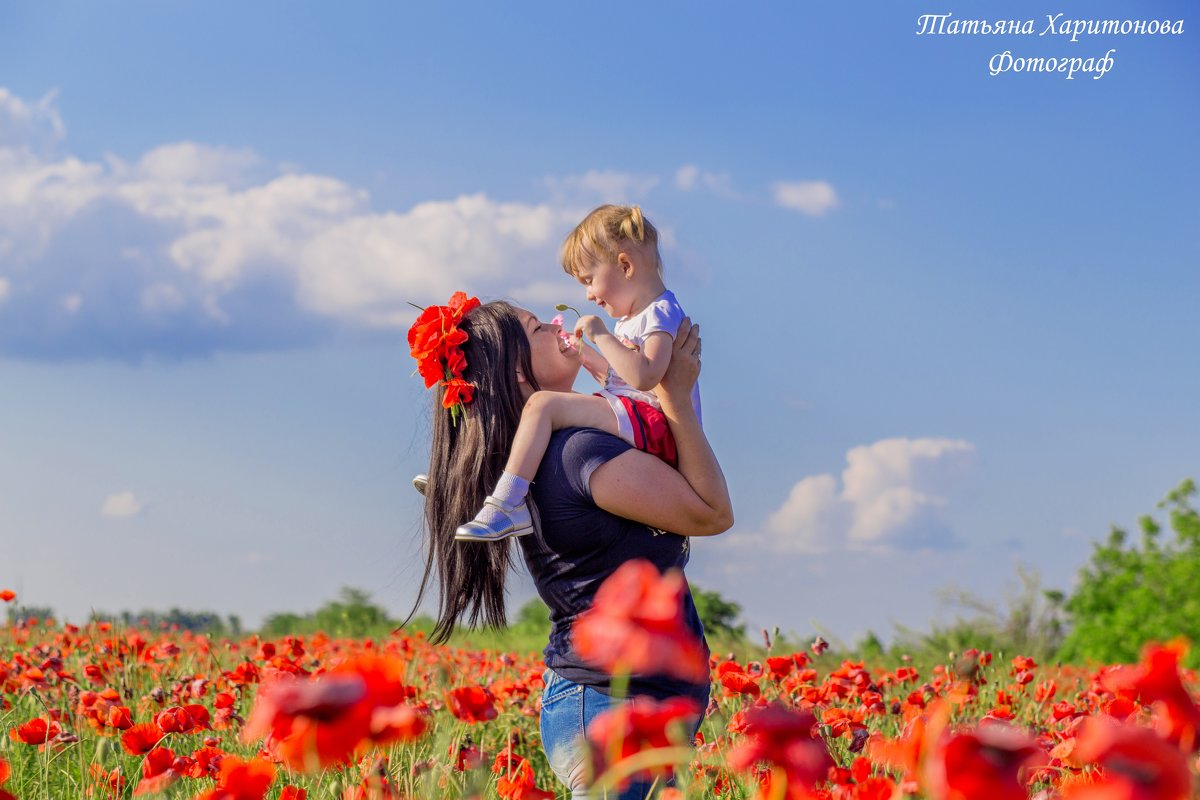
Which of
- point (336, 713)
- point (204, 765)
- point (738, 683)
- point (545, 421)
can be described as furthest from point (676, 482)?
point (336, 713)

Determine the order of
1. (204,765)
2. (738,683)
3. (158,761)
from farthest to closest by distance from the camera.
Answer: (738,683)
(204,765)
(158,761)

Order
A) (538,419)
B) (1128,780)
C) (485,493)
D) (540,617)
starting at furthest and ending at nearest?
(540,617) < (485,493) < (538,419) < (1128,780)

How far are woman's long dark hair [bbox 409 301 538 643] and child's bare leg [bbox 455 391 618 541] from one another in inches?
4.7

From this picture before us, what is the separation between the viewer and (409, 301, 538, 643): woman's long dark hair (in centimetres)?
322

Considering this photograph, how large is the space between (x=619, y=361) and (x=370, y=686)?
237cm

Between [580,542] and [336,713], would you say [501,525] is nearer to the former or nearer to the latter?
[580,542]

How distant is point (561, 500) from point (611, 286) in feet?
4.75

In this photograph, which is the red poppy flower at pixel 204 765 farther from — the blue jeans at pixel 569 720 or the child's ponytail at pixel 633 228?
the child's ponytail at pixel 633 228

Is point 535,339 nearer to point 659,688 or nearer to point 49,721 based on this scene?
point 659,688

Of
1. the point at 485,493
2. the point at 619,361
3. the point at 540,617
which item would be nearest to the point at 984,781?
the point at 485,493

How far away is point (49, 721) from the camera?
3.13 meters

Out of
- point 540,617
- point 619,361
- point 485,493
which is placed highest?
point 619,361

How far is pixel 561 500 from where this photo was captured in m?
2.90

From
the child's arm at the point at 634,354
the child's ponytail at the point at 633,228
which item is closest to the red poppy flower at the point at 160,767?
the child's arm at the point at 634,354
